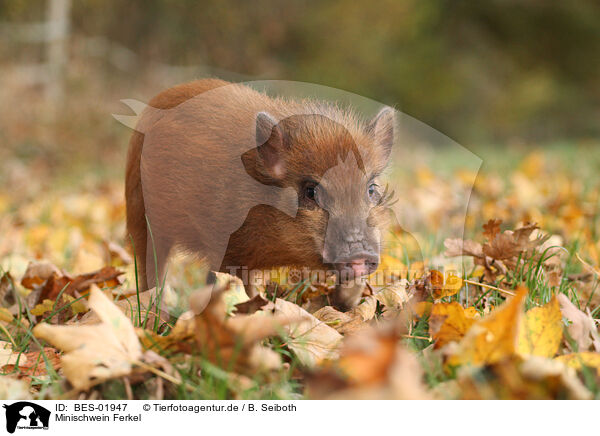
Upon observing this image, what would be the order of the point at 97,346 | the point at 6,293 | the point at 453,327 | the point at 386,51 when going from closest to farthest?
the point at 97,346 < the point at 453,327 < the point at 6,293 < the point at 386,51

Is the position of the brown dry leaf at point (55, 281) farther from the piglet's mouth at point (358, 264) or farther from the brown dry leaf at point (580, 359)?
the brown dry leaf at point (580, 359)

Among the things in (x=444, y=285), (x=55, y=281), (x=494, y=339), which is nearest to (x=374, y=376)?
(x=494, y=339)

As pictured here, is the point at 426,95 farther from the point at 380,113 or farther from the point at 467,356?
the point at 467,356

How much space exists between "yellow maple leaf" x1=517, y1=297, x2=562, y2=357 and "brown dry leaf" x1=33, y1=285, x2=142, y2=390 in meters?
0.94

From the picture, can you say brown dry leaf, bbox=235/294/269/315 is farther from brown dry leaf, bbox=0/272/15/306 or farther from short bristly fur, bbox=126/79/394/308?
brown dry leaf, bbox=0/272/15/306

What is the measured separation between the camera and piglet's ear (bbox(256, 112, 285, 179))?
7.30 feet

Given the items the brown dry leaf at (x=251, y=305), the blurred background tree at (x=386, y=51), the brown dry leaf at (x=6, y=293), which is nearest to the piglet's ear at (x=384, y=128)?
the brown dry leaf at (x=251, y=305)

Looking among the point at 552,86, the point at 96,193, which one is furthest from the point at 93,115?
the point at 552,86

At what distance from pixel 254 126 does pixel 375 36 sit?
12.7 meters

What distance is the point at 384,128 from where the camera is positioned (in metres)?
2.48

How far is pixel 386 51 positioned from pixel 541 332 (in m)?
13.7

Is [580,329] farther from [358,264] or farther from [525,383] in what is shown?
[358,264]

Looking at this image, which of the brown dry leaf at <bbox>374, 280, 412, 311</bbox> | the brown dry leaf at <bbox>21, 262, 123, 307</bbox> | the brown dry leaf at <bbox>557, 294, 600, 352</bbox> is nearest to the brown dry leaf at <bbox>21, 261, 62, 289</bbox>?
the brown dry leaf at <bbox>21, 262, 123, 307</bbox>
